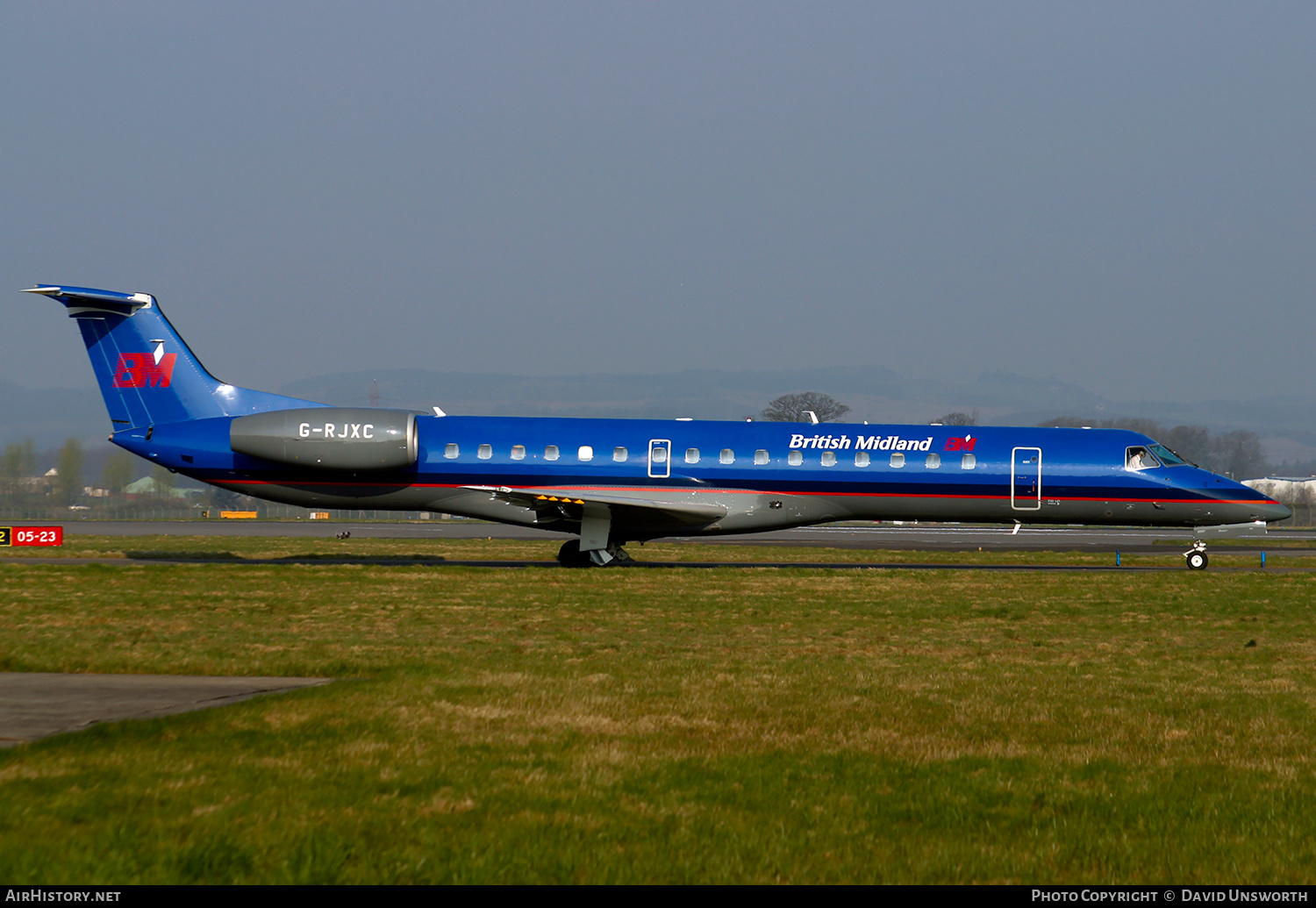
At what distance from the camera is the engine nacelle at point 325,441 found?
25969 mm

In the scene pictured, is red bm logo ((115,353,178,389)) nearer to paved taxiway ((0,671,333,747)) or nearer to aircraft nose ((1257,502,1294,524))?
paved taxiway ((0,671,333,747))

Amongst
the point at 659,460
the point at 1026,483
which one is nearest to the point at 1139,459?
the point at 1026,483

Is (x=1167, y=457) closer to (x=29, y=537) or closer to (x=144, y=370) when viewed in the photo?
(x=144, y=370)

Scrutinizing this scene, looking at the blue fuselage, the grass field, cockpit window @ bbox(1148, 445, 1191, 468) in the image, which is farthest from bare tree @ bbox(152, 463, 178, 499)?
the grass field

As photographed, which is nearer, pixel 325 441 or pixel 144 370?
pixel 325 441

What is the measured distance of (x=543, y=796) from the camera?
6.71 metres

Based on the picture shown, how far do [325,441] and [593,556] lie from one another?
22.1ft

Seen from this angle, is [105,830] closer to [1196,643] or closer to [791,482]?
[1196,643]

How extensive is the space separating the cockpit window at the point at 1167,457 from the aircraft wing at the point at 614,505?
36.2 feet

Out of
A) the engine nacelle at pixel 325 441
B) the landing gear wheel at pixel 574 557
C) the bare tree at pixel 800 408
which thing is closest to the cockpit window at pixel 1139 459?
the landing gear wheel at pixel 574 557

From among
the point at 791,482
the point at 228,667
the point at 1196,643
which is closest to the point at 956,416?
the point at 791,482

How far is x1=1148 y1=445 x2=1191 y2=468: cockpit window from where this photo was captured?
1091 inches

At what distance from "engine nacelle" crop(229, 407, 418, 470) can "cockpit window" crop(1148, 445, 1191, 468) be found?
18107 mm

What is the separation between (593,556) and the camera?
26.4 metres
